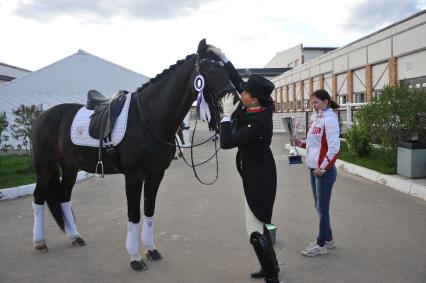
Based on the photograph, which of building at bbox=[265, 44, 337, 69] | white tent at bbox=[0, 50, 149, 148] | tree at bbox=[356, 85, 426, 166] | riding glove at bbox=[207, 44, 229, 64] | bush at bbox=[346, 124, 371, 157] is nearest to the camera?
riding glove at bbox=[207, 44, 229, 64]

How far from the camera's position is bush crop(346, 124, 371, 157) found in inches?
417

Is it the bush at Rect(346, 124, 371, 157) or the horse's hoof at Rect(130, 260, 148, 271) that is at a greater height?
the bush at Rect(346, 124, 371, 157)

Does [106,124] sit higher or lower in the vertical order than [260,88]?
lower

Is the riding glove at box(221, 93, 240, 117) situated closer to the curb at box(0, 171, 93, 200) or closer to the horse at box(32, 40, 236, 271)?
the horse at box(32, 40, 236, 271)

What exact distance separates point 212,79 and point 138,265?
2.16 m

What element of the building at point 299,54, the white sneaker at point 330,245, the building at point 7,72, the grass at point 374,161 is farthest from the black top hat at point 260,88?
the building at point 299,54

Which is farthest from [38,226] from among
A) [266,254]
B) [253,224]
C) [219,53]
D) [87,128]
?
[219,53]

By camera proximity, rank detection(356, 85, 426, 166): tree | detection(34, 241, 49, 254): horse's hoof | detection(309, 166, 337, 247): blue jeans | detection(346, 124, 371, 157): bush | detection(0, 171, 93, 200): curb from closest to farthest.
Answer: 1. detection(309, 166, 337, 247): blue jeans
2. detection(34, 241, 49, 254): horse's hoof
3. detection(0, 171, 93, 200): curb
4. detection(356, 85, 426, 166): tree
5. detection(346, 124, 371, 157): bush

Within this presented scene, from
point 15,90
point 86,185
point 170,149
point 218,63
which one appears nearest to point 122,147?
point 170,149

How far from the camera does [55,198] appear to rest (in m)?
5.08

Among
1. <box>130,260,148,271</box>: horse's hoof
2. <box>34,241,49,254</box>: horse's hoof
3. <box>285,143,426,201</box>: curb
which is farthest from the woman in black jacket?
<box>285,143,426,201</box>: curb

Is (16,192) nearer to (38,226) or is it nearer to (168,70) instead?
(38,226)

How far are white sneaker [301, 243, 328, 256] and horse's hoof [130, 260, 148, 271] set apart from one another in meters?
1.79

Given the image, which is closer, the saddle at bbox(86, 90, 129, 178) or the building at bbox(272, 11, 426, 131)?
the saddle at bbox(86, 90, 129, 178)
